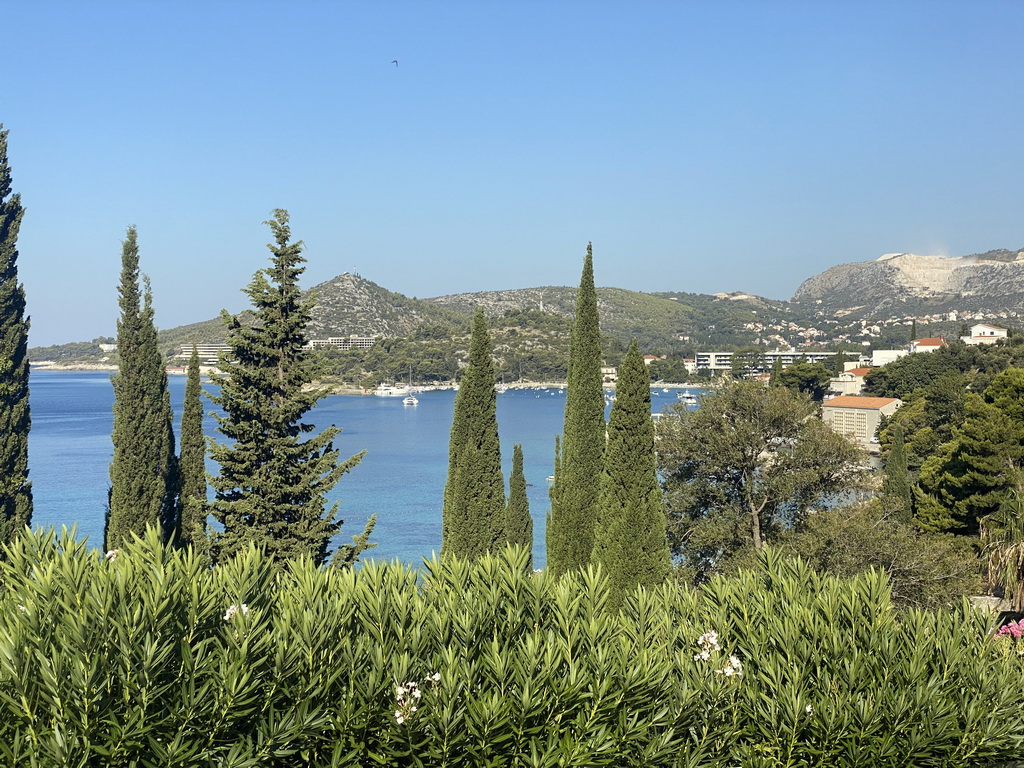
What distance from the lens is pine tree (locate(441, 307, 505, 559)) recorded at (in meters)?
17.6

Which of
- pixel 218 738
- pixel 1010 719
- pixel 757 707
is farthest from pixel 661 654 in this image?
pixel 218 738

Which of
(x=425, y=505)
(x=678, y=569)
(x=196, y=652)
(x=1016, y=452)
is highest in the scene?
(x=196, y=652)

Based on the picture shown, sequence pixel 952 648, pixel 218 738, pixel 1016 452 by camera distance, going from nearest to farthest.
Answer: pixel 218 738 → pixel 952 648 → pixel 1016 452

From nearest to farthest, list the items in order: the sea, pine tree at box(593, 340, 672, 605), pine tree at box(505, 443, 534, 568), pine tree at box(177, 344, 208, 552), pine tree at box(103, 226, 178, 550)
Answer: pine tree at box(593, 340, 672, 605) < pine tree at box(103, 226, 178, 550) < pine tree at box(177, 344, 208, 552) < pine tree at box(505, 443, 534, 568) < the sea

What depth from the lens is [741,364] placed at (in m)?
136

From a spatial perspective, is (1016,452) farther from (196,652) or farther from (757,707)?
(196,652)

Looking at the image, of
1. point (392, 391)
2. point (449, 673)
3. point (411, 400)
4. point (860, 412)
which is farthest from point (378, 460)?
point (392, 391)

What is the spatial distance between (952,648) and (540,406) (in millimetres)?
108751

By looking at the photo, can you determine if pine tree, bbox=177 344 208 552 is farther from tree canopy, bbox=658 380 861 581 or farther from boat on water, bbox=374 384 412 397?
boat on water, bbox=374 384 412 397

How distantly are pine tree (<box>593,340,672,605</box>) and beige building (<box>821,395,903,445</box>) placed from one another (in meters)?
53.1

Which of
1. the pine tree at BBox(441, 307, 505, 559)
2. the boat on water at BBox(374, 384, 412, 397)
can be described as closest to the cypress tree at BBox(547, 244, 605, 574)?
the pine tree at BBox(441, 307, 505, 559)

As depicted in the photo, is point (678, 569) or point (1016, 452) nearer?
point (678, 569)

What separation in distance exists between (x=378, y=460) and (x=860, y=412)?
37.9 metres

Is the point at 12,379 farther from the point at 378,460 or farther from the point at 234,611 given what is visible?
the point at 378,460
